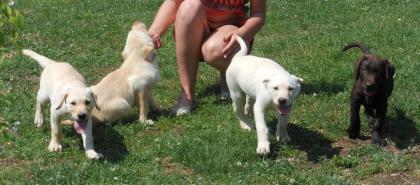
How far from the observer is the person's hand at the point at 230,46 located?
744cm

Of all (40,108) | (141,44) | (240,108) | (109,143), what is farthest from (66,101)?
(240,108)

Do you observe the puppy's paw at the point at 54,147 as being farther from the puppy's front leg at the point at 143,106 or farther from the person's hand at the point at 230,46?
the person's hand at the point at 230,46

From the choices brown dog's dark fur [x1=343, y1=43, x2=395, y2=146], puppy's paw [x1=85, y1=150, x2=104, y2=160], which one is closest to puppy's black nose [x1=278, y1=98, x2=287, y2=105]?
brown dog's dark fur [x1=343, y1=43, x2=395, y2=146]

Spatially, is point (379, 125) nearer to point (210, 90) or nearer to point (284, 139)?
point (284, 139)

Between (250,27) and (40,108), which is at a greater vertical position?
(250,27)

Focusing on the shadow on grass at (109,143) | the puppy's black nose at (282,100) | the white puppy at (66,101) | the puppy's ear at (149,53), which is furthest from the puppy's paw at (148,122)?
the puppy's black nose at (282,100)

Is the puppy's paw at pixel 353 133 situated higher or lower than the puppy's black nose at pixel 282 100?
lower

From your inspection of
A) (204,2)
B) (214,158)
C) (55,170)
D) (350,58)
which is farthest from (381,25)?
(55,170)

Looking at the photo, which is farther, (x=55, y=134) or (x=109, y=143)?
(x=109, y=143)

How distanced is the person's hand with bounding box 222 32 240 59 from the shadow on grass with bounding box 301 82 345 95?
1.00m

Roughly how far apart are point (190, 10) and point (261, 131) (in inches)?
84.4

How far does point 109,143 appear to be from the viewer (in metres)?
6.66

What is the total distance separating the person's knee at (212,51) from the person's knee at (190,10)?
358 millimetres

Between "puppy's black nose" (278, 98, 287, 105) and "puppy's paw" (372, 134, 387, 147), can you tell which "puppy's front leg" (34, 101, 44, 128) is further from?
"puppy's paw" (372, 134, 387, 147)
